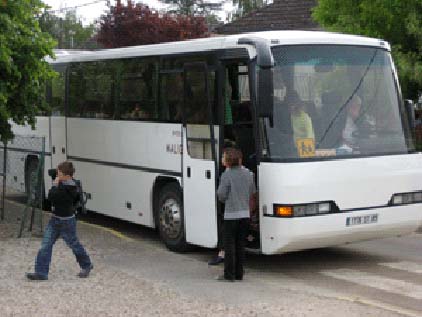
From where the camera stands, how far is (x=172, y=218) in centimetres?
1220

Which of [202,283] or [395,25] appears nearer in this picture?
[202,283]

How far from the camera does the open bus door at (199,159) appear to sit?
436 inches

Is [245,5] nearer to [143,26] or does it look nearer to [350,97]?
Result: [143,26]

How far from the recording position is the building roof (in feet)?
119

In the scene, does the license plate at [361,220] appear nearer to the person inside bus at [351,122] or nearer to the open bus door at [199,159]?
the person inside bus at [351,122]

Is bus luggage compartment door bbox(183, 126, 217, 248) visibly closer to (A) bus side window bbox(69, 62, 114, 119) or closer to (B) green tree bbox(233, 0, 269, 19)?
(A) bus side window bbox(69, 62, 114, 119)

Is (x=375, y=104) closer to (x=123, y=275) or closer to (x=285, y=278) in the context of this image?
(x=285, y=278)

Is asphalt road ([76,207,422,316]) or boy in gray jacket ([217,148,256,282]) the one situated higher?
boy in gray jacket ([217,148,256,282])

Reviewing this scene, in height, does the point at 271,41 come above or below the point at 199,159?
above

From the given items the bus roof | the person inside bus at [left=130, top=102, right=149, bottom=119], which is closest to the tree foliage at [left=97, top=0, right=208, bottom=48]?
the person inside bus at [left=130, top=102, right=149, bottom=119]

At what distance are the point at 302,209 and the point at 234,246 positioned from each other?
0.94 m

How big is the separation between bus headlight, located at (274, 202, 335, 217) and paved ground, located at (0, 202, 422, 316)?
0.87 metres

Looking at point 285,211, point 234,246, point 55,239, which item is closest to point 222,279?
point 234,246

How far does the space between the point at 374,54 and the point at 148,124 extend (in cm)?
373
